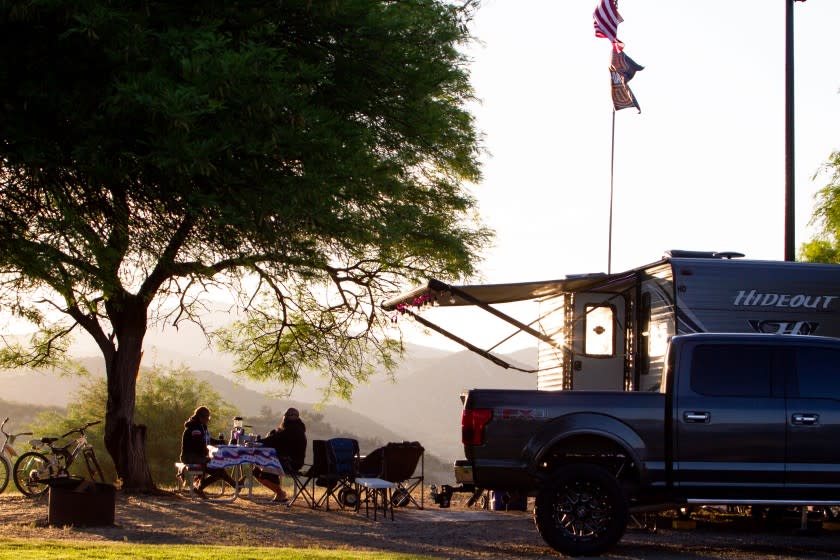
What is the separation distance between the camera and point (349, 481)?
1672cm

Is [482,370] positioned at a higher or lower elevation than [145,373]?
higher

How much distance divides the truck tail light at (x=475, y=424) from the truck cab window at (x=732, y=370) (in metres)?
1.92

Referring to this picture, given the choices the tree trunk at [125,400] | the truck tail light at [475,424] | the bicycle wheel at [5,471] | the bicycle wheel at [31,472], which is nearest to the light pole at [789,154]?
the truck tail light at [475,424]

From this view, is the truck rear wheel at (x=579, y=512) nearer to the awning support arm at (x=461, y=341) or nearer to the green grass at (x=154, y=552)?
the green grass at (x=154, y=552)

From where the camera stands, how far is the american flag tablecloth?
1667 centimetres

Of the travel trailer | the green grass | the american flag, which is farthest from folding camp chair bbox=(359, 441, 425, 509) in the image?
the american flag

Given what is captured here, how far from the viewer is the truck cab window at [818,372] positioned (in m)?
10.8

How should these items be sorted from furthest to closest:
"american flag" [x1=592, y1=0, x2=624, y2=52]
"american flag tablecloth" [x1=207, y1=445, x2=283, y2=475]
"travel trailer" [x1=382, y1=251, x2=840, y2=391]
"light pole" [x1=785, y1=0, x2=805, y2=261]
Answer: "american flag" [x1=592, y1=0, x2=624, y2=52] → "light pole" [x1=785, y1=0, x2=805, y2=261] → "american flag tablecloth" [x1=207, y1=445, x2=283, y2=475] → "travel trailer" [x1=382, y1=251, x2=840, y2=391]

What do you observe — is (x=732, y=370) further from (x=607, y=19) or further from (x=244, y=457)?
(x=607, y=19)

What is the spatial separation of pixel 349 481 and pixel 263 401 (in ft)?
385

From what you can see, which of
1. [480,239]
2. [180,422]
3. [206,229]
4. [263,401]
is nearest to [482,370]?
[263,401]

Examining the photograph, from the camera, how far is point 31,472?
18172mm

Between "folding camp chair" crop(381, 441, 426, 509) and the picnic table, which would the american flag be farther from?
the picnic table

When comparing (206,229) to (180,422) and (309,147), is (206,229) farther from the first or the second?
(180,422)
